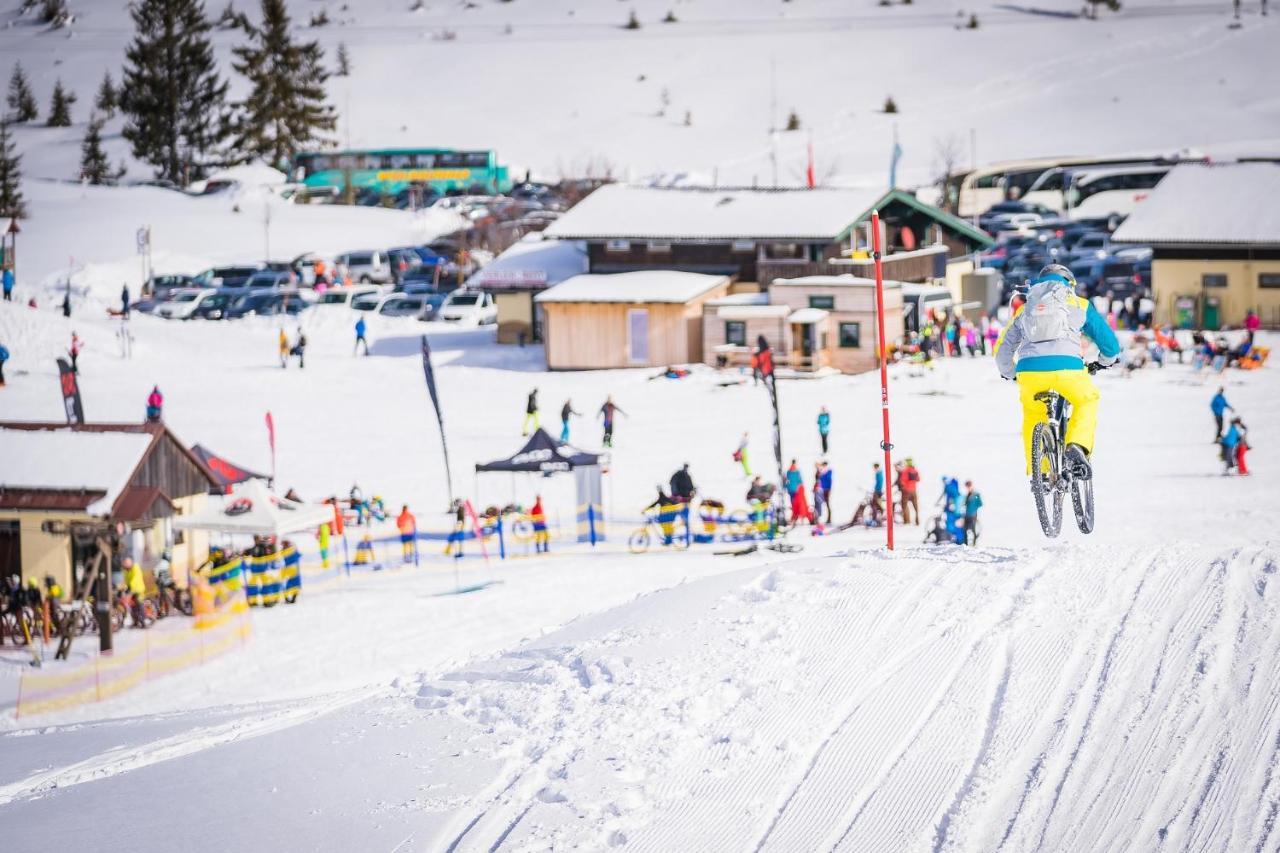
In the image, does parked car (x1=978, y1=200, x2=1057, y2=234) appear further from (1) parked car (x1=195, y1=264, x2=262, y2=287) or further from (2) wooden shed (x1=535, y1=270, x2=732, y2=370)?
(1) parked car (x1=195, y1=264, x2=262, y2=287)

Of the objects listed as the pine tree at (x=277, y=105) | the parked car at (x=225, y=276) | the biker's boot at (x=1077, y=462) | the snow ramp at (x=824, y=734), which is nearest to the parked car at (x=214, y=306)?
the parked car at (x=225, y=276)

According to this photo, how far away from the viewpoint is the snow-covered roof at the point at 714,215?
46062 mm

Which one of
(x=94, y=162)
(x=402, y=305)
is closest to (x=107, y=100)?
(x=94, y=162)

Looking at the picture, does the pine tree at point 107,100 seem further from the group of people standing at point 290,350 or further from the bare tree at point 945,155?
the group of people standing at point 290,350

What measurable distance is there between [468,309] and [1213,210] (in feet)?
79.6

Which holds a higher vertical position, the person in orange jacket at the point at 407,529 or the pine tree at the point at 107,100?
the pine tree at the point at 107,100

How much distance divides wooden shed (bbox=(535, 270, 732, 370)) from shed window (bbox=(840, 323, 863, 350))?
14.0 ft

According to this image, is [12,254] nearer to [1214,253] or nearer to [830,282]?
[830,282]

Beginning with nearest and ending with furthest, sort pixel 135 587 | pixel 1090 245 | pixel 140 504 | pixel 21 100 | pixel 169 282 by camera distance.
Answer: pixel 135 587 < pixel 140 504 < pixel 1090 245 < pixel 169 282 < pixel 21 100

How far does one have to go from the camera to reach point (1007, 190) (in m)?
68.6

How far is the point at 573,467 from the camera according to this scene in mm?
24484

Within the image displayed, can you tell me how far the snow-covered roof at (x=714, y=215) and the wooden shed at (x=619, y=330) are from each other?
4075mm

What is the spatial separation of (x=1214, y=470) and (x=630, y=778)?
1829cm

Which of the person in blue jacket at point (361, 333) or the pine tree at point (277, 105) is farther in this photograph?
the pine tree at point (277, 105)
